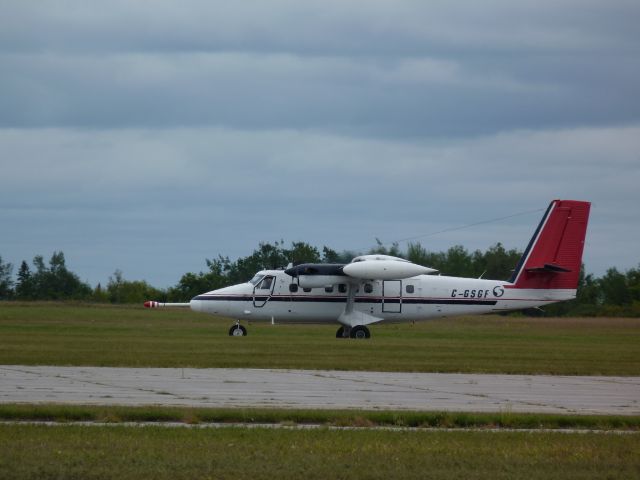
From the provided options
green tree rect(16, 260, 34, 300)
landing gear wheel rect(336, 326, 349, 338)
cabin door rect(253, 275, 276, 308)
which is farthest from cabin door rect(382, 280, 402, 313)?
green tree rect(16, 260, 34, 300)

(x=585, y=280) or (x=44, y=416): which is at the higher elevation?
(x=585, y=280)

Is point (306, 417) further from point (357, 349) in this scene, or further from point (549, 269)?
point (549, 269)

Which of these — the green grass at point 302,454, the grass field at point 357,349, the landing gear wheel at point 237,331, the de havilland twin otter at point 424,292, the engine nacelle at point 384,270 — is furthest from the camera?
the de havilland twin otter at point 424,292

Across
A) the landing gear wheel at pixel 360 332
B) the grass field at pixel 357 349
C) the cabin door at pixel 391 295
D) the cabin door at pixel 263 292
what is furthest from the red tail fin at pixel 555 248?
the cabin door at pixel 263 292

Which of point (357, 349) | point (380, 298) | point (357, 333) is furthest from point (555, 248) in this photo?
point (357, 349)

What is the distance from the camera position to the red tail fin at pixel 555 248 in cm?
4516

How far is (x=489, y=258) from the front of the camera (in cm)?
7750

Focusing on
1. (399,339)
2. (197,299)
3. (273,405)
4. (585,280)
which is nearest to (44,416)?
(273,405)

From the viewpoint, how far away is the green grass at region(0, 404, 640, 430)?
50.7 feet

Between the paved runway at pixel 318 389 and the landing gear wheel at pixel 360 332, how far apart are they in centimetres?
1969

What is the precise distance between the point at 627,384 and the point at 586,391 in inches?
103

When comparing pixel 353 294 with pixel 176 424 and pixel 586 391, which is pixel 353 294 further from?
pixel 176 424

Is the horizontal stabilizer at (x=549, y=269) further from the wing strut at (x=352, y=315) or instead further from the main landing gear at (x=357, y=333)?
the main landing gear at (x=357, y=333)

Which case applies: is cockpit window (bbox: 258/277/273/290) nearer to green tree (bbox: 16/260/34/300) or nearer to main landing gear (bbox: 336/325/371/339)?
main landing gear (bbox: 336/325/371/339)
